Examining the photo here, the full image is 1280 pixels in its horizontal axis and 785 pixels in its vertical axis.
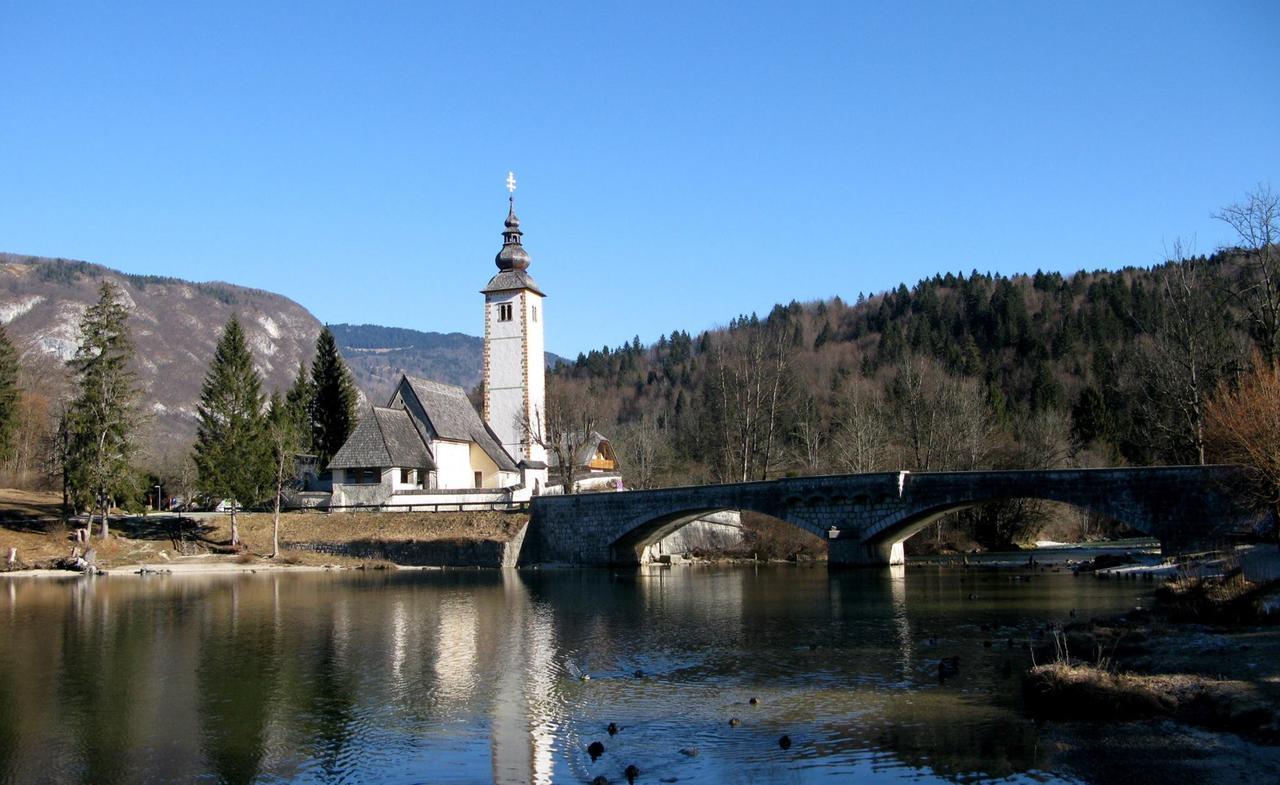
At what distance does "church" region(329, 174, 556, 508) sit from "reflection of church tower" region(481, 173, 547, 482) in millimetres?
61

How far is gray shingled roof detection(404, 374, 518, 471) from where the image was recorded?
63.4m

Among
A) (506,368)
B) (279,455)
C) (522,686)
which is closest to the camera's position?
(522,686)

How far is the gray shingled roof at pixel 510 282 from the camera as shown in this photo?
67.4 metres

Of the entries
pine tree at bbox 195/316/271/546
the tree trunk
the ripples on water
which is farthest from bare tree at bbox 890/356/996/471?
pine tree at bbox 195/316/271/546

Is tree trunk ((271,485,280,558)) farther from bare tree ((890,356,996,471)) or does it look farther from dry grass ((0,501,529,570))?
bare tree ((890,356,996,471))

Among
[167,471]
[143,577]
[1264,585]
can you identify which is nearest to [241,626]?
[143,577]

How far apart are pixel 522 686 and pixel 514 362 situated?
4802 cm

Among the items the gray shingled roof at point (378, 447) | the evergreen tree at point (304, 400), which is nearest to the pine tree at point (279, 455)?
the gray shingled roof at point (378, 447)

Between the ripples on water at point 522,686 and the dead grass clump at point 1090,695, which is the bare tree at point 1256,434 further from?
the dead grass clump at point 1090,695

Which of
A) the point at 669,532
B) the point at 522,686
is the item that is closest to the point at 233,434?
the point at 669,532

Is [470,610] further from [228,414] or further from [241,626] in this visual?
[228,414]

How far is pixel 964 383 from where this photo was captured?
78.1 meters

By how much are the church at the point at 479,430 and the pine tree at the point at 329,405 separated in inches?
301

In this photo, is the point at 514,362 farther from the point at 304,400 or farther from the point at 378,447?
the point at 304,400
